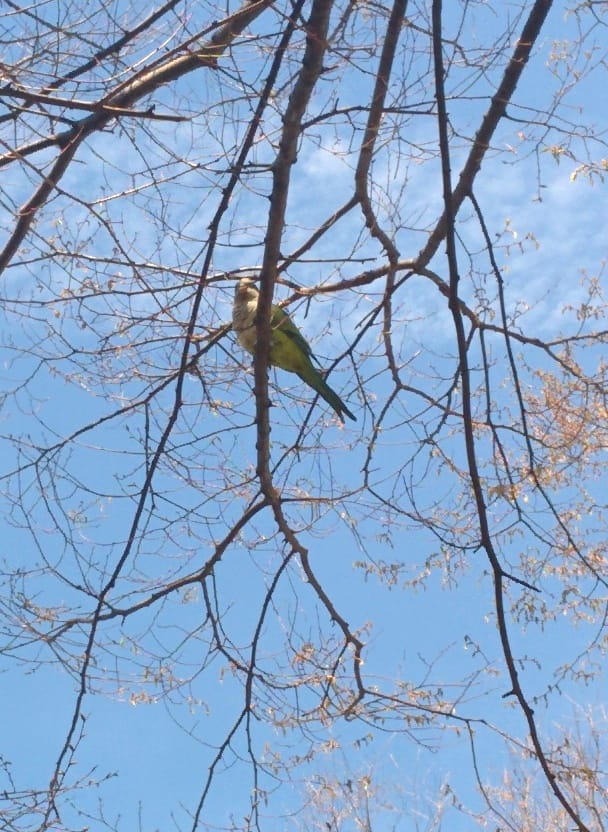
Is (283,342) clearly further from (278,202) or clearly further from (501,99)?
(501,99)

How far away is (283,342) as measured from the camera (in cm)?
477

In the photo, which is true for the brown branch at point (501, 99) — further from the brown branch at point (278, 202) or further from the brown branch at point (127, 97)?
the brown branch at point (127, 97)

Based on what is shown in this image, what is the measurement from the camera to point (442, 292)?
14.2 feet

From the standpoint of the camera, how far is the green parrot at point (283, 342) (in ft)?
14.5

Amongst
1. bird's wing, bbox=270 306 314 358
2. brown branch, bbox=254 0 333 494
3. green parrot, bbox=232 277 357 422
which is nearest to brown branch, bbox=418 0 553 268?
brown branch, bbox=254 0 333 494

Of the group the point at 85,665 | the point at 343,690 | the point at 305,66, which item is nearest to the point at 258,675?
the point at 343,690

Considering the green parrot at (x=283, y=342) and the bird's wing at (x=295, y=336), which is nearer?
the green parrot at (x=283, y=342)

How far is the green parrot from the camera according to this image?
4430mm

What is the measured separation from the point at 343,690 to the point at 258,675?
12.1 inches

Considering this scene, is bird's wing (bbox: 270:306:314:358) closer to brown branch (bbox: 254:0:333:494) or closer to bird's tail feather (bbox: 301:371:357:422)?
bird's tail feather (bbox: 301:371:357:422)

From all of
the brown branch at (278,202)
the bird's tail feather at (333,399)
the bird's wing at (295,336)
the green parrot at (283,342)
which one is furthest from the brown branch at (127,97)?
the bird's tail feather at (333,399)

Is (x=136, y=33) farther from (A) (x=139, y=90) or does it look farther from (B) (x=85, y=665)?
(B) (x=85, y=665)

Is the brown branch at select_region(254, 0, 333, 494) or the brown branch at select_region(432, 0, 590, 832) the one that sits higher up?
the brown branch at select_region(254, 0, 333, 494)

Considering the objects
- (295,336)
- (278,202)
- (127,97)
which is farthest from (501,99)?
(295,336)
